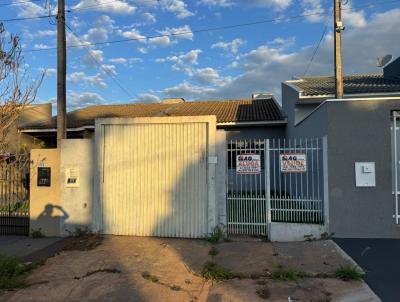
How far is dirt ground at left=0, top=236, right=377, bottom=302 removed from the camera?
6.03 m

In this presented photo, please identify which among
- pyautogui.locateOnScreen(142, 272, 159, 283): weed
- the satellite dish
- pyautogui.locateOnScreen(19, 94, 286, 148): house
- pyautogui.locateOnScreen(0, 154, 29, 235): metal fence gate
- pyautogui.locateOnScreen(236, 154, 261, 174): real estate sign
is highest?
the satellite dish

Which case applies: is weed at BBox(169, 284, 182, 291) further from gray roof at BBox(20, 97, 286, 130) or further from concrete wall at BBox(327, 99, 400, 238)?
gray roof at BBox(20, 97, 286, 130)

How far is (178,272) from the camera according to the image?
23.4 ft

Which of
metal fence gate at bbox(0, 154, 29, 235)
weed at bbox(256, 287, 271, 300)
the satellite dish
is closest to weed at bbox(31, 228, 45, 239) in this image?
metal fence gate at bbox(0, 154, 29, 235)

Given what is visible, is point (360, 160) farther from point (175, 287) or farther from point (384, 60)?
point (384, 60)

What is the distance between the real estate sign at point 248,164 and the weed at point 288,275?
3005 millimetres

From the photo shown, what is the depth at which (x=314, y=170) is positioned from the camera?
10.1 m

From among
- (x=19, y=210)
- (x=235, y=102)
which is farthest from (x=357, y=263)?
(x=235, y=102)

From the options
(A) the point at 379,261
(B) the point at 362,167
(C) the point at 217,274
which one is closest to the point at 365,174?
(B) the point at 362,167

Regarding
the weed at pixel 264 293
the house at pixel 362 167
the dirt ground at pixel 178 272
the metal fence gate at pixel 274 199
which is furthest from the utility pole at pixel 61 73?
the weed at pixel 264 293

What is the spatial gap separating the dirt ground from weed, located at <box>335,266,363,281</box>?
0.14m

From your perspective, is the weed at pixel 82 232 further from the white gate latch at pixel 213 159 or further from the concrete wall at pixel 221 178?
the white gate latch at pixel 213 159

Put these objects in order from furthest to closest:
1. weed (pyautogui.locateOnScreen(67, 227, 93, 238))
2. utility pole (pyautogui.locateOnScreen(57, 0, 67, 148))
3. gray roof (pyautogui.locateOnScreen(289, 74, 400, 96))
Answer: gray roof (pyautogui.locateOnScreen(289, 74, 400, 96)) → utility pole (pyautogui.locateOnScreen(57, 0, 67, 148)) → weed (pyautogui.locateOnScreen(67, 227, 93, 238))

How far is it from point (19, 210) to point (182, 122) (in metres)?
4.88
